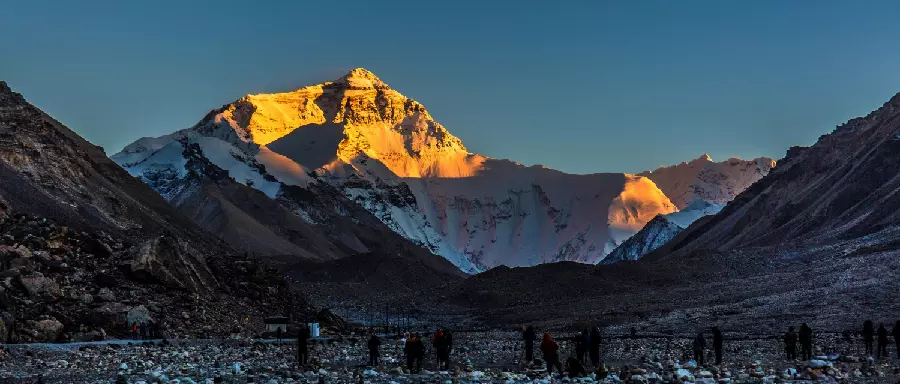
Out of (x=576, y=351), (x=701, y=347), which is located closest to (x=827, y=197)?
(x=701, y=347)

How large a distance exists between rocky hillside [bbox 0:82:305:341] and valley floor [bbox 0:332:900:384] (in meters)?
4.48

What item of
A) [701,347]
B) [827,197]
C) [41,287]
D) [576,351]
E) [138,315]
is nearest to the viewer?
[576,351]

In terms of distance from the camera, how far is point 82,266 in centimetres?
4947

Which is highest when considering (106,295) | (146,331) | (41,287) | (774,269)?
(774,269)

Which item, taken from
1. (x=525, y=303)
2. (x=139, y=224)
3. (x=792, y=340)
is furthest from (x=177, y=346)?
(x=525, y=303)

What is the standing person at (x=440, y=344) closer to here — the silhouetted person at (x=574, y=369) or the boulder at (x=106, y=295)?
the silhouetted person at (x=574, y=369)

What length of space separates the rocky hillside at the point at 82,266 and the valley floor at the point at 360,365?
4477 millimetres

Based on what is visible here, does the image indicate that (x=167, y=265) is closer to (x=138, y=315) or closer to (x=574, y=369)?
(x=138, y=315)

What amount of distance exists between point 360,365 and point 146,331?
15803mm

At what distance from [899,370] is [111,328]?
2997cm

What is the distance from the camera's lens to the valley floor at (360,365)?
25.6 metres

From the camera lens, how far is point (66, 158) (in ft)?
274

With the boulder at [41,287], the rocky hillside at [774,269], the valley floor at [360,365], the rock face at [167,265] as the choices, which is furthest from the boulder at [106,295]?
the rocky hillside at [774,269]

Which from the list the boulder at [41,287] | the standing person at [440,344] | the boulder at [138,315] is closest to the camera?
the standing person at [440,344]
